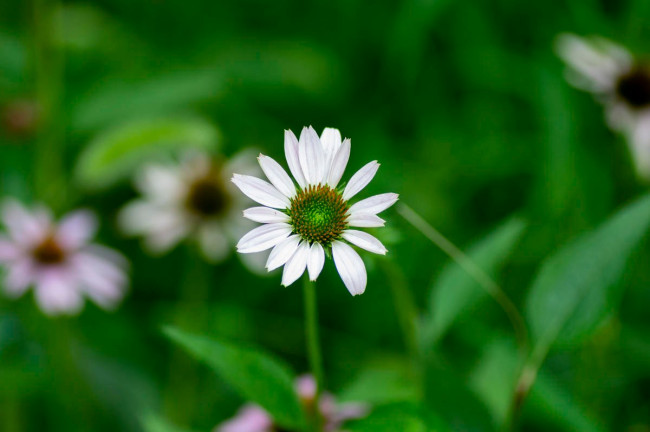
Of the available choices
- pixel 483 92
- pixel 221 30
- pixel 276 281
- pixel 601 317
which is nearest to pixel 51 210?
pixel 276 281

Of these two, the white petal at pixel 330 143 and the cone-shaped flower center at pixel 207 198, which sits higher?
the cone-shaped flower center at pixel 207 198

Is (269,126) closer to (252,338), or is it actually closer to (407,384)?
(252,338)

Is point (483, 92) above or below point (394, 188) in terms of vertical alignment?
above

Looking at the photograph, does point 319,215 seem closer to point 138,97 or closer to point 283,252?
point 283,252

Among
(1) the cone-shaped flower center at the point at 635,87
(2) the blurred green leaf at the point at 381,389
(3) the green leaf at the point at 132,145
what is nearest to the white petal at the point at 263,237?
(2) the blurred green leaf at the point at 381,389

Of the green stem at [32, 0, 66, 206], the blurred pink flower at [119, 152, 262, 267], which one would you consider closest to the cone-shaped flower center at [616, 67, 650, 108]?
the blurred pink flower at [119, 152, 262, 267]

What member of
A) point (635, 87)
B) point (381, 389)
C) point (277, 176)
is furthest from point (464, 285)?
point (635, 87)

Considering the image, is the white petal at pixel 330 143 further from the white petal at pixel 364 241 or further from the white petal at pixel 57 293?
the white petal at pixel 57 293

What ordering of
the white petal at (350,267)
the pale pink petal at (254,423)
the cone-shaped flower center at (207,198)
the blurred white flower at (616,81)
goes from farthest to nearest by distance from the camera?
1. the cone-shaped flower center at (207,198)
2. the blurred white flower at (616,81)
3. the pale pink petal at (254,423)
4. the white petal at (350,267)
